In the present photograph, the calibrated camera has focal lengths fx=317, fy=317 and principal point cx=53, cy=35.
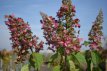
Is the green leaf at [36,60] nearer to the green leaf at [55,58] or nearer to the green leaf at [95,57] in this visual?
the green leaf at [55,58]

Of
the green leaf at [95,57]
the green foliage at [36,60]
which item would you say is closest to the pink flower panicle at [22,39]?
the green foliage at [36,60]

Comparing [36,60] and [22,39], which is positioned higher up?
[22,39]

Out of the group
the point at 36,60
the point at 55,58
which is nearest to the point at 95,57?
the point at 55,58

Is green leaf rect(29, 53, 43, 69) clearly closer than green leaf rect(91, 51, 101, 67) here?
Yes

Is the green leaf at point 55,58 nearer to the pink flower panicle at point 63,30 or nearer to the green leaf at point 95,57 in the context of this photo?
the pink flower panicle at point 63,30

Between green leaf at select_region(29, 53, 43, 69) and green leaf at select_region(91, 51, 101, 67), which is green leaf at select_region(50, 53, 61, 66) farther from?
green leaf at select_region(91, 51, 101, 67)

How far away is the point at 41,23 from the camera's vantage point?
517 centimetres

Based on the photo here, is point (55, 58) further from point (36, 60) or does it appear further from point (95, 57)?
point (95, 57)

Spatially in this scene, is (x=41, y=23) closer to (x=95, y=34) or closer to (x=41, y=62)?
(x=41, y=62)

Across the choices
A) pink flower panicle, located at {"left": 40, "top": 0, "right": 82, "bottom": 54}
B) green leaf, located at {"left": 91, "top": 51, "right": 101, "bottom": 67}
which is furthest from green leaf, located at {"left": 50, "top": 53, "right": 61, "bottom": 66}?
green leaf, located at {"left": 91, "top": 51, "right": 101, "bottom": 67}

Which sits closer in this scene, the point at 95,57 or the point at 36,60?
the point at 36,60

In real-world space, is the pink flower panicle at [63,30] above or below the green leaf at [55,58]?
above

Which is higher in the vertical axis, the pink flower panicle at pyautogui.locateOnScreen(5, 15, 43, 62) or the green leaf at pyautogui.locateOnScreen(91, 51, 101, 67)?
the pink flower panicle at pyautogui.locateOnScreen(5, 15, 43, 62)

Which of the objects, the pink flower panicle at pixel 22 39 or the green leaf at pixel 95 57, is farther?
the green leaf at pixel 95 57
